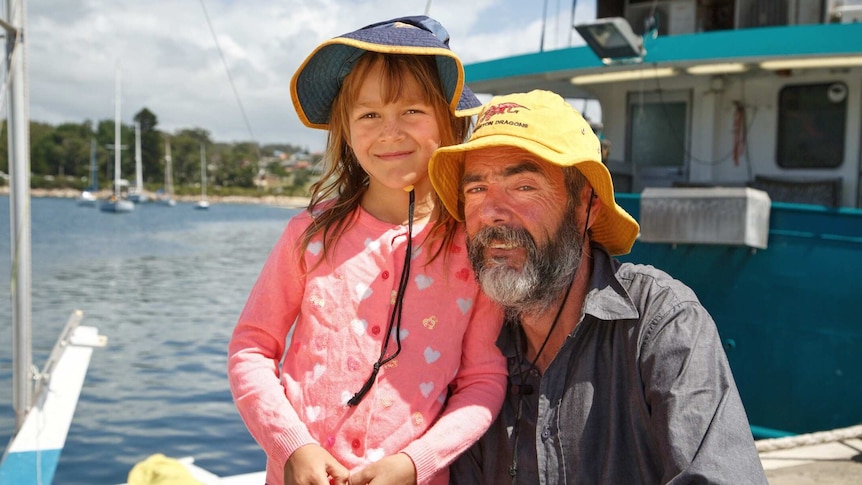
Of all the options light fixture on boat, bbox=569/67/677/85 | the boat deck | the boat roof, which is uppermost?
the boat roof

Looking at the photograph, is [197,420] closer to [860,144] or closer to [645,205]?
[645,205]

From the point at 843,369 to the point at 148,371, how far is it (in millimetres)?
10859

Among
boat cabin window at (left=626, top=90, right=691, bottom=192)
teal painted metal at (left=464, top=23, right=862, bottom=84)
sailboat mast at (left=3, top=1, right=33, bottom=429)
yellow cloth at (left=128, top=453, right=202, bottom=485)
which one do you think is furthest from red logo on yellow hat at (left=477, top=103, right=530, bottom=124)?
boat cabin window at (left=626, top=90, right=691, bottom=192)

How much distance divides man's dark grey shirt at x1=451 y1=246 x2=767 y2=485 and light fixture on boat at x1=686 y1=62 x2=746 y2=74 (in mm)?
5623

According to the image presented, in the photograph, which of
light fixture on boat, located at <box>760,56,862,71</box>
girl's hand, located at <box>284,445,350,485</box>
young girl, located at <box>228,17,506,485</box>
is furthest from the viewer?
light fixture on boat, located at <box>760,56,862,71</box>

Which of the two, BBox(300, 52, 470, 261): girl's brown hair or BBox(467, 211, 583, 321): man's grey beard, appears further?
BBox(300, 52, 470, 261): girl's brown hair

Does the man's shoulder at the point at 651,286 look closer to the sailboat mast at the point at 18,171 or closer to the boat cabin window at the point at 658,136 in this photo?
the sailboat mast at the point at 18,171

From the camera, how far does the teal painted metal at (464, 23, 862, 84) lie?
22.0ft

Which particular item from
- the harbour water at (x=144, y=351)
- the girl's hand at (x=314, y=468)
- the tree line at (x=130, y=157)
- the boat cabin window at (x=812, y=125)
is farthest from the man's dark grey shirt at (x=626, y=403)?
the tree line at (x=130, y=157)

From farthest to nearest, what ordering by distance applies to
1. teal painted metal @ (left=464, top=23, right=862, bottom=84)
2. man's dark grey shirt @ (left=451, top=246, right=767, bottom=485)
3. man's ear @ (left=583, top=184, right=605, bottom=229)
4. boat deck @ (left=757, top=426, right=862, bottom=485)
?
teal painted metal @ (left=464, top=23, right=862, bottom=84) < boat deck @ (left=757, top=426, right=862, bottom=485) < man's ear @ (left=583, top=184, right=605, bottom=229) < man's dark grey shirt @ (left=451, top=246, right=767, bottom=485)

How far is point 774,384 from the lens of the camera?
6328mm

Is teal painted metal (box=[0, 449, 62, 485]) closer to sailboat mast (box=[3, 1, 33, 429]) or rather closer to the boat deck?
sailboat mast (box=[3, 1, 33, 429])

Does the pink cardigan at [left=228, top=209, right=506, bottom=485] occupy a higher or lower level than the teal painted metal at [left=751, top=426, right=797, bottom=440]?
higher

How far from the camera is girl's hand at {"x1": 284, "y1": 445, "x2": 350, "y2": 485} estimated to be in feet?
6.15
